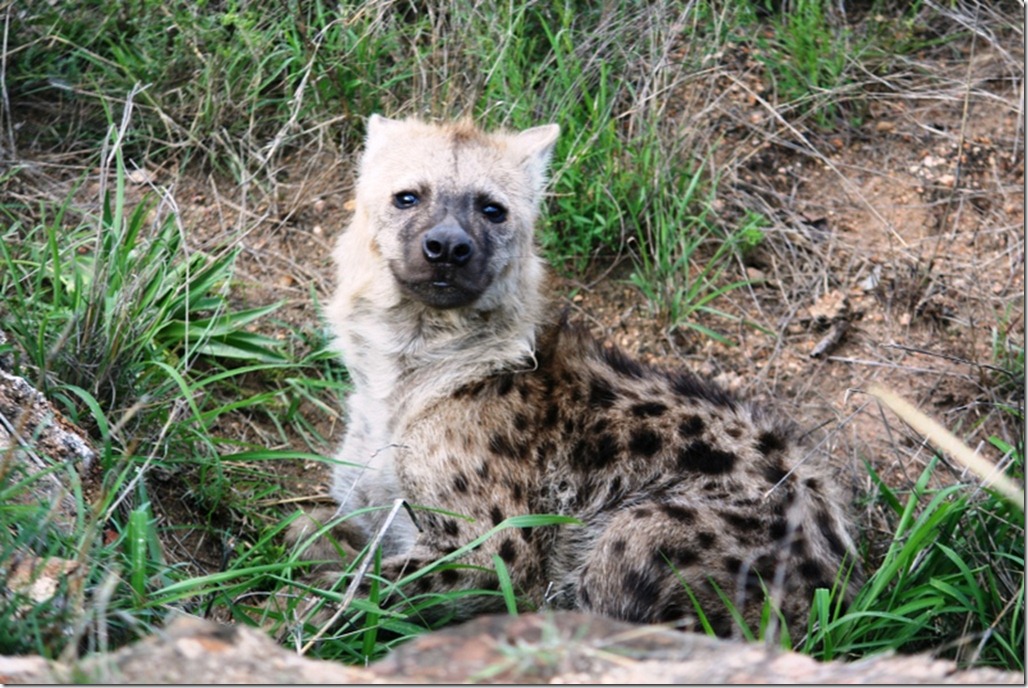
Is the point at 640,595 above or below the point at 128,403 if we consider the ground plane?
below

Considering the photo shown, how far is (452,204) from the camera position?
3990mm

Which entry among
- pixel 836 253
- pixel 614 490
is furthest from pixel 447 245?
pixel 836 253

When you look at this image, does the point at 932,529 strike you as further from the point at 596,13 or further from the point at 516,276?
the point at 596,13

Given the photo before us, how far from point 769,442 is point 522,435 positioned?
792 mm

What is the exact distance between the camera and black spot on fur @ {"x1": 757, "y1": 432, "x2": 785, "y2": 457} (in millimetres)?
3912

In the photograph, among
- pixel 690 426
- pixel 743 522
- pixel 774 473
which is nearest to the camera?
pixel 743 522

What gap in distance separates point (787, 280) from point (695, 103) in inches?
35.2

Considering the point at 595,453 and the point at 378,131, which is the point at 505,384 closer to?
the point at 595,453

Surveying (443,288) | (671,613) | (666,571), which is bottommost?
(671,613)

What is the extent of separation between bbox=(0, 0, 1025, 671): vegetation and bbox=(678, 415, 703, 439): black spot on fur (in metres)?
0.70

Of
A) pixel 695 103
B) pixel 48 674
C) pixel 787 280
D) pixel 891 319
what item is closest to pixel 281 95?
pixel 695 103

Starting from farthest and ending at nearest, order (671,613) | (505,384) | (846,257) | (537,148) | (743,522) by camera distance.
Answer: (846,257), (537,148), (505,384), (743,522), (671,613)

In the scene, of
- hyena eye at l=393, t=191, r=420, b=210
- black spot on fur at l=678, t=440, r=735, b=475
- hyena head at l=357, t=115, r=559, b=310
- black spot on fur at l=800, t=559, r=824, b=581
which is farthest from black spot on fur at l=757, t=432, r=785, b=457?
hyena eye at l=393, t=191, r=420, b=210

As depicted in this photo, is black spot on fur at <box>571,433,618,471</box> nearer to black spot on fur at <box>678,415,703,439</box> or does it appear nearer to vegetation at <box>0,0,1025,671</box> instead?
black spot on fur at <box>678,415,703,439</box>
